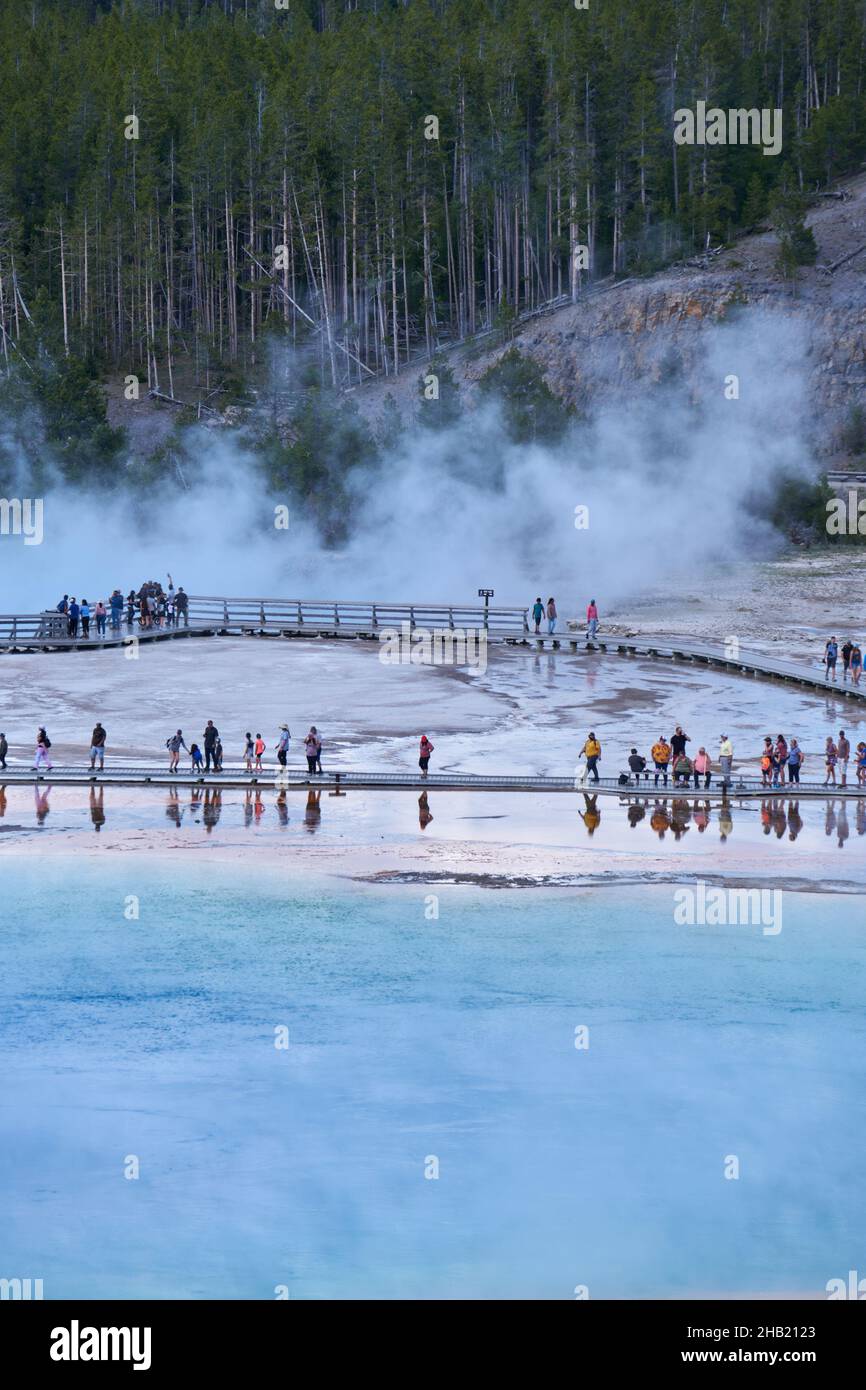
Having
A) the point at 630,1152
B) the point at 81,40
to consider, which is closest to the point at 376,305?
the point at 81,40

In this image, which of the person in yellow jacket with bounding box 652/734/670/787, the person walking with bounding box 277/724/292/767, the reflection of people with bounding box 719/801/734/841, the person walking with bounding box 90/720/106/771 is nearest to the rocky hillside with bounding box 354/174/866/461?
the person in yellow jacket with bounding box 652/734/670/787

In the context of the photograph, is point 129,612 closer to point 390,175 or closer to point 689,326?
point 689,326

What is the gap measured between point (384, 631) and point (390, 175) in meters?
40.4

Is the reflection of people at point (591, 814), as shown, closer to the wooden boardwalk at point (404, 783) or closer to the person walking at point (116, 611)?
the wooden boardwalk at point (404, 783)

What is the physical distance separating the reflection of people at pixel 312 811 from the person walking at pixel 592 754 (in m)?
5.28

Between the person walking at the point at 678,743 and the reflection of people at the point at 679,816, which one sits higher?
the person walking at the point at 678,743

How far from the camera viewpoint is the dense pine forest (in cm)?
9044

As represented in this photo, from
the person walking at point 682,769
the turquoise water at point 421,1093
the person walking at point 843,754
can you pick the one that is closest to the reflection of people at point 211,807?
the turquoise water at point 421,1093

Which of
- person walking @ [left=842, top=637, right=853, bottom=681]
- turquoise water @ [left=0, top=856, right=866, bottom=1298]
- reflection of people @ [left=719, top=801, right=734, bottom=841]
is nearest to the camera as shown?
turquoise water @ [left=0, top=856, right=866, bottom=1298]

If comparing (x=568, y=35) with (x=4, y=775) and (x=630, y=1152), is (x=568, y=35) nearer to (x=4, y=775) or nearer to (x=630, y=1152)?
(x=4, y=775)

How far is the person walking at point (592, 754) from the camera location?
38438 mm

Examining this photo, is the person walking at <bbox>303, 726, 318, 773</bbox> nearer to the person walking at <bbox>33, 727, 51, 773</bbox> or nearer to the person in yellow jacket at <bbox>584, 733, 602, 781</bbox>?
the person walking at <bbox>33, 727, 51, 773</bbox>

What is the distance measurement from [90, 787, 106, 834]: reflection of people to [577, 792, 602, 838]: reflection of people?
29.0ft

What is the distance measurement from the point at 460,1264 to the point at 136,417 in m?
72.1
